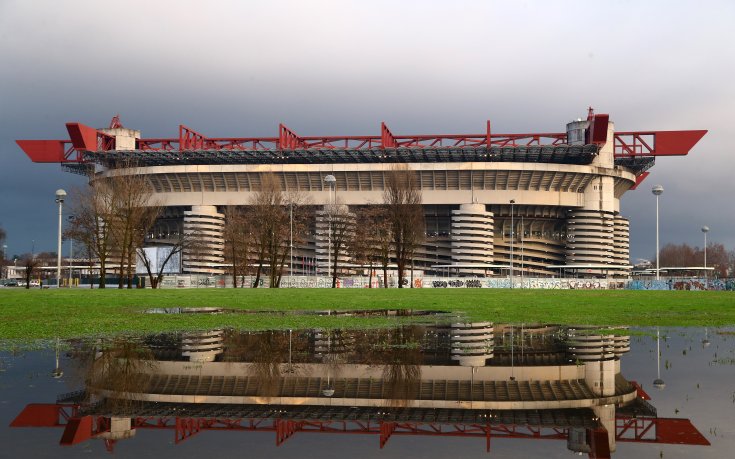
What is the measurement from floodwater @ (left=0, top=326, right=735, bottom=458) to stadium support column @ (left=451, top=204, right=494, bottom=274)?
276 ft

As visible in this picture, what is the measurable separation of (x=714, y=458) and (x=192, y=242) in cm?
8693

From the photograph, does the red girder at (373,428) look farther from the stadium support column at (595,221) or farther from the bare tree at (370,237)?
the stadium support column at (595,221)

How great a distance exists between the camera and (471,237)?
99.8 m

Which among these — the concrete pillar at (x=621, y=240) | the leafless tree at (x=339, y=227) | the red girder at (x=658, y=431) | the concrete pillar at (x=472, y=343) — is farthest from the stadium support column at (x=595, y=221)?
the red girder at (x=658, y=431)

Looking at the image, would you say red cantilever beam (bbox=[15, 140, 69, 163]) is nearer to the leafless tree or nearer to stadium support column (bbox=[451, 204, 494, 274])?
the leafless tree

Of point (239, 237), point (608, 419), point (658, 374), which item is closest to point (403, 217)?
point (239, 237)

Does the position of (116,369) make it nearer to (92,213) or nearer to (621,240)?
(92,213)

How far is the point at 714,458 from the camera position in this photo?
661 cm

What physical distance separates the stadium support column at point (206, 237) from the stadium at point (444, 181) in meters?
0.19

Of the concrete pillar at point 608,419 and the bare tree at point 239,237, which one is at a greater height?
the bare tree at point 239,237

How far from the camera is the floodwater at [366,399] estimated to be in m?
7.07

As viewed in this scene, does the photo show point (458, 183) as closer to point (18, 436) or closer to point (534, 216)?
point (534, 216)

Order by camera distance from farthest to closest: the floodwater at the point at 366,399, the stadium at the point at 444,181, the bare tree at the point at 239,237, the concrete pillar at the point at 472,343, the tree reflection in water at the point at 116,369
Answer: the stadium at the point at 444,181, the bare tree at the point at 239,237, the concrete pillar at the point at 472,343, the tree reflection in water at the point at 116,369, the floodwater at the point at 366,399

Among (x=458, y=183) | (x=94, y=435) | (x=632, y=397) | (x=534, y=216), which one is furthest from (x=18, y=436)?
(x=534, y=216)
